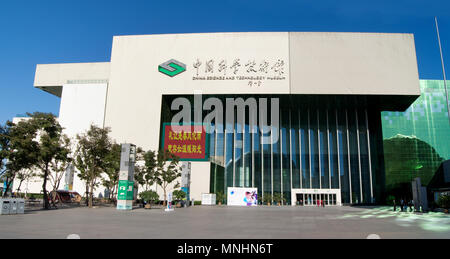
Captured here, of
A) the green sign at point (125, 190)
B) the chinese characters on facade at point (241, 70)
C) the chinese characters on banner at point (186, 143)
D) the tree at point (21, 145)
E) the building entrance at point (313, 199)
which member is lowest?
the building entrance at point (313, 199)

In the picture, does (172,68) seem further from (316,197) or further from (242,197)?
(316,197)

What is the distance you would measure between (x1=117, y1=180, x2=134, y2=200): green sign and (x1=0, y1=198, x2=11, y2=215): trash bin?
1000 centimetres

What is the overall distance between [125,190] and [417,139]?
48.5 meters

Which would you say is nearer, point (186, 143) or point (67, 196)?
point (67, 196)

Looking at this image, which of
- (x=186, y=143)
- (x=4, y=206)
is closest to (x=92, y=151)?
(x=4, y=206)

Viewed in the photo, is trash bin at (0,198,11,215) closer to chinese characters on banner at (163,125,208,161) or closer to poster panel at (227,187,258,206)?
poster panel at (227,187,258,206)

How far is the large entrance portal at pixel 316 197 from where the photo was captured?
52.9 metres

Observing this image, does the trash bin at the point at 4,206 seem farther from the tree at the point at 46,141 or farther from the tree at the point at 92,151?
the tree at the point at 92,151

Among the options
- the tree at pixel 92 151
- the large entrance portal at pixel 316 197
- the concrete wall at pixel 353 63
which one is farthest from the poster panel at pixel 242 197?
the tree at pixel 92 151

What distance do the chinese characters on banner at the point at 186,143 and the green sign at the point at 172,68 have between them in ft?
30.6

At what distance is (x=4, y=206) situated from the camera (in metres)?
19.8
